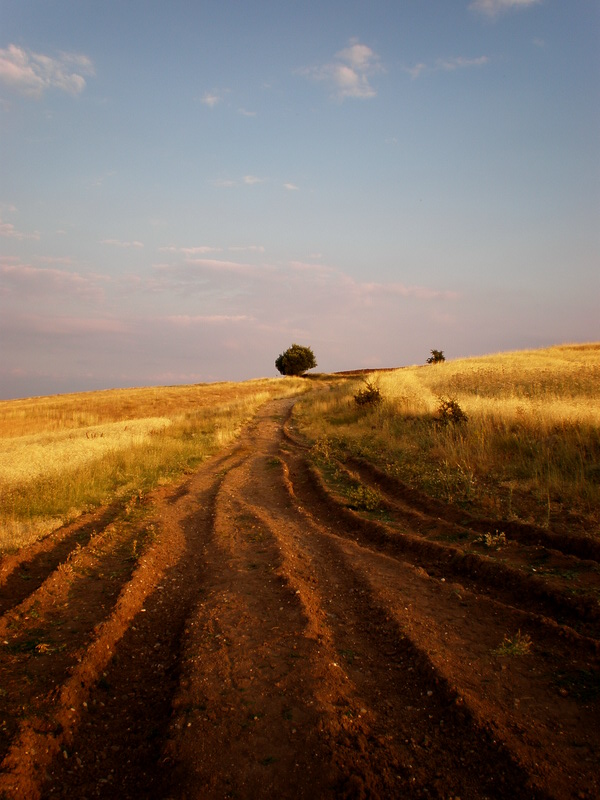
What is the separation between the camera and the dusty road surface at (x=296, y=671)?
2932 mm

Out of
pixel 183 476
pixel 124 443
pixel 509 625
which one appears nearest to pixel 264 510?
pixel 183 476

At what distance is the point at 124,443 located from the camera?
53.2ft

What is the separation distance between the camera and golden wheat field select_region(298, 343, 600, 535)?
318 inches

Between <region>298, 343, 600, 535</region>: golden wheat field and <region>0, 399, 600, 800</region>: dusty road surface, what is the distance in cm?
150

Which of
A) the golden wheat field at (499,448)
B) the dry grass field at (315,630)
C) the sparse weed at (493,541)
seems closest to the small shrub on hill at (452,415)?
the golden wheat field at (499,448)

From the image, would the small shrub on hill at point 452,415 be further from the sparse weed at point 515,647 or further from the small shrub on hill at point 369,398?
the sparse weed at point 515,647

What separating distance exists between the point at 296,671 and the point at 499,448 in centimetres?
884

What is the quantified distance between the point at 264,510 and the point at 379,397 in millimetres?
12909

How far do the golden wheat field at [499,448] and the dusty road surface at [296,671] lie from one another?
4.91 feet

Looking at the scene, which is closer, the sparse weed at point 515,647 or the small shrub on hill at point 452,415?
the sparse weed at point 515,647

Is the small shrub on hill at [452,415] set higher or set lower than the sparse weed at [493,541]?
higher

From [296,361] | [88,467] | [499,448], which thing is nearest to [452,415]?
[499,448]

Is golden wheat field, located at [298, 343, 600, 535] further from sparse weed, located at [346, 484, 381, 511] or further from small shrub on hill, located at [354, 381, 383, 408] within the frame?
sparse weed, located at [346, 484, 381, 511]

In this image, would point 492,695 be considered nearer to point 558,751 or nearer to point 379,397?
point 558,751
